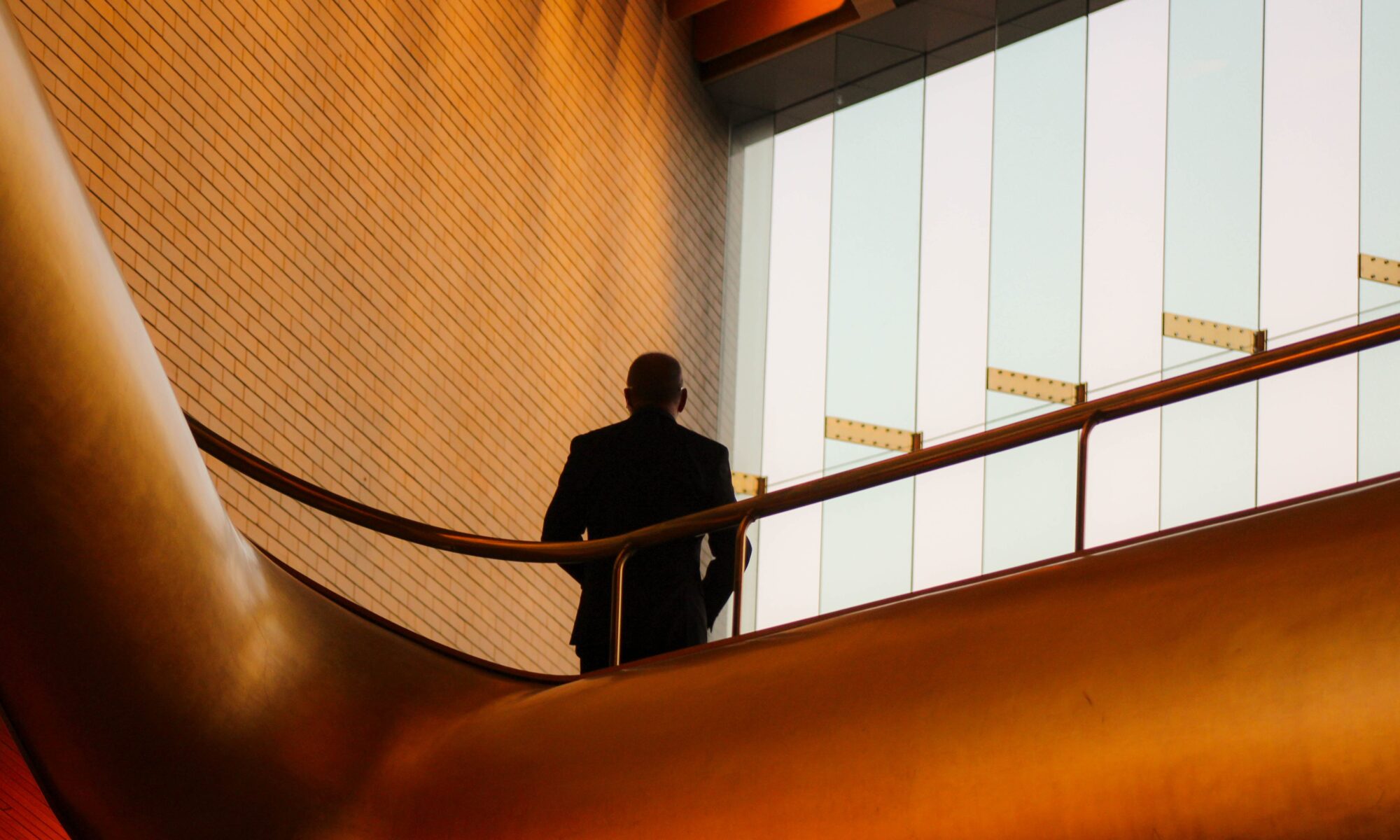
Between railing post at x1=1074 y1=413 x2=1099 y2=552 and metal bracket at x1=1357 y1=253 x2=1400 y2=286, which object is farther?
metal bracket at x1=1357 y1=253 x2=1400 y2=286

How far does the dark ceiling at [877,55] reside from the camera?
14.0m

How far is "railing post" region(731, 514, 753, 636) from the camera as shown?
5.63m

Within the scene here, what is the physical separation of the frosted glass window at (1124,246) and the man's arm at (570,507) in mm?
6680

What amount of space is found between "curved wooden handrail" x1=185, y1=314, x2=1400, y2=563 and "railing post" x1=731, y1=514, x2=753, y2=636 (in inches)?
1.0

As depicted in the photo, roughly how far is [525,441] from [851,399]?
3.59m

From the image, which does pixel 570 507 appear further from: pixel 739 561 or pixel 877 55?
pixel 877 55

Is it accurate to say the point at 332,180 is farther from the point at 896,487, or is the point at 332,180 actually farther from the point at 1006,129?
the point at 1006,129

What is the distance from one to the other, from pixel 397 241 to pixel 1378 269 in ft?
23.4

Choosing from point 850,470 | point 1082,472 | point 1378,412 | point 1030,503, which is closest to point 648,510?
point 850,470

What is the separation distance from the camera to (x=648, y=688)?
525 centimetres

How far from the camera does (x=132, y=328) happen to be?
14.4 feet

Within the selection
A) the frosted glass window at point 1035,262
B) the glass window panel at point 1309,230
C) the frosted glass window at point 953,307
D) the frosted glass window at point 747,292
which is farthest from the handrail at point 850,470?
the frosted glass window at point 747,292

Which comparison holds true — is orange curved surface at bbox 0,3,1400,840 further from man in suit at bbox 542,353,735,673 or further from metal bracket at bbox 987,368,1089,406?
metal bracket at bbox 987,368,1089,406

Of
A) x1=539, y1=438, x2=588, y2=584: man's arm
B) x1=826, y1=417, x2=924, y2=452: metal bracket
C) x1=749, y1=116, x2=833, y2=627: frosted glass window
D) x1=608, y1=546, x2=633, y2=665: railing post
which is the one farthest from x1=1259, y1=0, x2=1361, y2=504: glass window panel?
x1=608, y1=546, x2=633, y2=665: railing post
